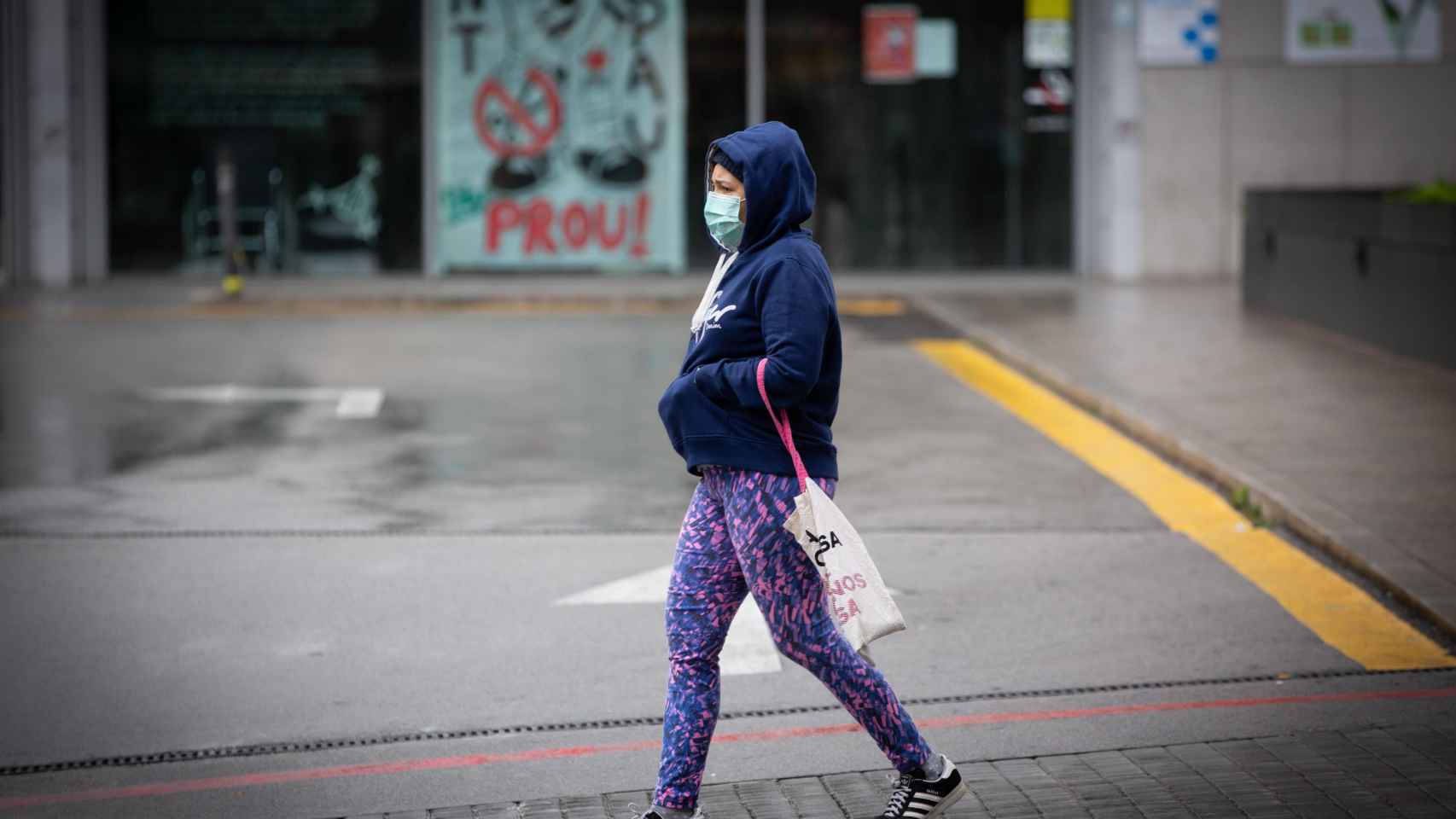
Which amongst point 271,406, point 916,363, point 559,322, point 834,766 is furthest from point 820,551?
point 559,322

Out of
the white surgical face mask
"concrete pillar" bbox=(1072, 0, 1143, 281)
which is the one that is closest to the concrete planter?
"concrete pillar" bbox=(1072, 0, 1143, 281)

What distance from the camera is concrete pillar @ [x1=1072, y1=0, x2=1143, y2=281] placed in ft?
69.4

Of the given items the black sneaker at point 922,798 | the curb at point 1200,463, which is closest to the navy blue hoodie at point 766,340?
the black sneaker at point 922,798

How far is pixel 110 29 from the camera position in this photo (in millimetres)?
21344

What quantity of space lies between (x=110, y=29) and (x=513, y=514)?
45.0 feet

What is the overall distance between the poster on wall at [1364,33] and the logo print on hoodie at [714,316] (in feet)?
57.2

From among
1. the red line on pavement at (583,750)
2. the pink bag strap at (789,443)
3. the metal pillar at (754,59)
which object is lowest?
the red line on pavement at (583,750)

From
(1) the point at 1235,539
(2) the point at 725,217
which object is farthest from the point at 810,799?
(1) the point at 1235,539

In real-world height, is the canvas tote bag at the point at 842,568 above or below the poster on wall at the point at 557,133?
below

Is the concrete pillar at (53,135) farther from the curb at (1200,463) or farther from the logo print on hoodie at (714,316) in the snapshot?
the logo print on hoodie at (714,316)

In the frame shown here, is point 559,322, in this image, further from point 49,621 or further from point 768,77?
point 49,621

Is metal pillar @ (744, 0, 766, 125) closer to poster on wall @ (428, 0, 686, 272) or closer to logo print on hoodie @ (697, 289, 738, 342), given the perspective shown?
poster on wall @ (428, 0, 686, 272)

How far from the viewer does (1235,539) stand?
28.7ft

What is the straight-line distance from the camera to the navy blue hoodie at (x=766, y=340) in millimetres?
4770
